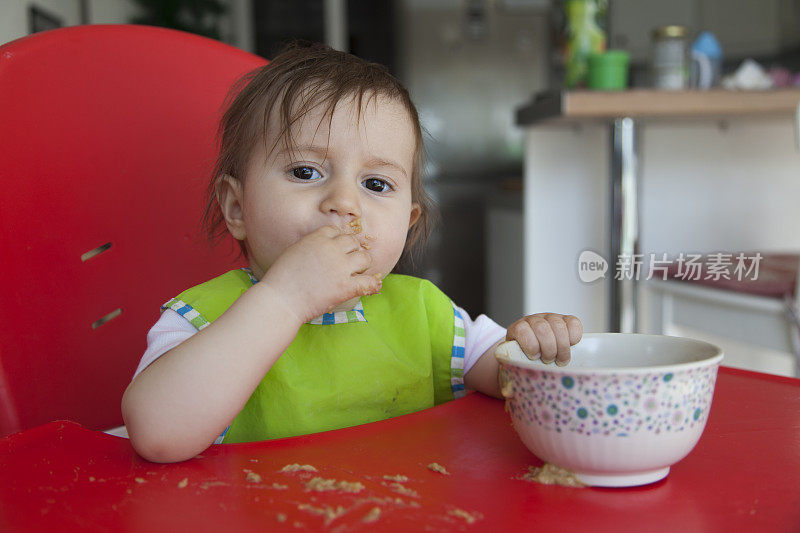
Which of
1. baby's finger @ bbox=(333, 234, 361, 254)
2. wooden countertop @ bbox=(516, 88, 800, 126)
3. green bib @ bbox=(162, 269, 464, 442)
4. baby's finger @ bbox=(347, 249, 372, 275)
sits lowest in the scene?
green bib @ bbox=(162, 269, 464, 442)

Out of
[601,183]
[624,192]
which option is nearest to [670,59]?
[624,192]

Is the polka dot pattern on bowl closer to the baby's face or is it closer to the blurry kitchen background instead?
the baby's face

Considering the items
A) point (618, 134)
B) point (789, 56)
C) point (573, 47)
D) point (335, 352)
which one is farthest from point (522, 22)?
point (335, 352)

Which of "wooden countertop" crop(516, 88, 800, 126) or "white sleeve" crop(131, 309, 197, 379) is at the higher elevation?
"wooden countertop" crop(516, 88, 800, 126)

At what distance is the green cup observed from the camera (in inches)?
79.4

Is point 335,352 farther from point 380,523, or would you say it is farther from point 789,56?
point 789,56

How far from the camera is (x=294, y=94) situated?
0.75 meters

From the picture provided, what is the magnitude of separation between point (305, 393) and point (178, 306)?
15 cm

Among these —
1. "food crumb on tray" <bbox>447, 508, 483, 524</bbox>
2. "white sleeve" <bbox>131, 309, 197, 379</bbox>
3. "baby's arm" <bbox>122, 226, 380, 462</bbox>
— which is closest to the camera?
"food crumb on tray" <bbox>447, 508, 483, 524</bbox>

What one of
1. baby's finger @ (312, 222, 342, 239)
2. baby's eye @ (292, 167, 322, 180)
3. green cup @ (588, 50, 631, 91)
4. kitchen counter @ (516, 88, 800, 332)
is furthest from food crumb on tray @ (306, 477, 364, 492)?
kitchen counter @ (516, 88, 800, 332)

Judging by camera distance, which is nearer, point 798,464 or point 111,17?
point 798,464

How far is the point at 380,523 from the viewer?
39 centimetres

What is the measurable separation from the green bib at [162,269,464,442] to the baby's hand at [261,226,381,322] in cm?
17

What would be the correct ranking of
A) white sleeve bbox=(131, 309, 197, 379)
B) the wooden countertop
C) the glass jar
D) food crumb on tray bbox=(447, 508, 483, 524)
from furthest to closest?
the glass jar
the wooden countertop
white sleeve bbox=(131, 309, 197, 379)
food crumb on tray bbox=(447, 508, 483, 524)
